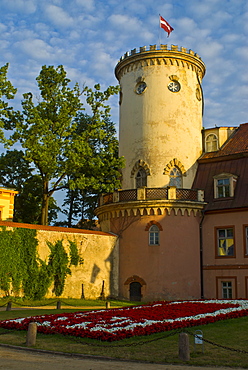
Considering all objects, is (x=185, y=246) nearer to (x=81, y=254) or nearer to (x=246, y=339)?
(x=81, y=254)

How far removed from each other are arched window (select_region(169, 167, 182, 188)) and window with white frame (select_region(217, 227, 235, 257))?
4.51 m

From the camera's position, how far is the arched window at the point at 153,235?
29.3 meters

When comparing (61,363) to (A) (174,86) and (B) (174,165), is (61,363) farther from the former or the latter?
(A) (174,86)

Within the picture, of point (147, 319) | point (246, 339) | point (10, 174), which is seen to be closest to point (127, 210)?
point (10, 174)

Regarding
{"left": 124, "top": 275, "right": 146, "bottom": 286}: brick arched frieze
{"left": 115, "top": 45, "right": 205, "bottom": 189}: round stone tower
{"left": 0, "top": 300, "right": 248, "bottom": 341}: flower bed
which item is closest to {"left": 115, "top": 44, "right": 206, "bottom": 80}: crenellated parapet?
{"left": 115, "top": 45, "right": 205, "bottom": 189}: round stone tower

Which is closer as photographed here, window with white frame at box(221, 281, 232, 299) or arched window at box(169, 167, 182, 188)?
window with white frame at box(221, 281, 232, 299)

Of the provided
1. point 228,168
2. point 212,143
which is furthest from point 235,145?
point 228,168

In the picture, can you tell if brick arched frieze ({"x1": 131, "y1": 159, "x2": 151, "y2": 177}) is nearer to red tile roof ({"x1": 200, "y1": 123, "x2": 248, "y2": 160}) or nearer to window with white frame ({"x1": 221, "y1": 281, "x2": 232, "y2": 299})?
red tile roof ({"x1": 200, "y1": 123, "x2": 248, "y2": 160})

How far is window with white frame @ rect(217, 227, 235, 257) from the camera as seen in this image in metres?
29.2

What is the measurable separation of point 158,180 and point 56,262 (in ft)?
31.8

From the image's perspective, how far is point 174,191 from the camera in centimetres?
2967

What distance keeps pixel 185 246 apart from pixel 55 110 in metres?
13.2

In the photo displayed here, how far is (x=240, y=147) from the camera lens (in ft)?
105

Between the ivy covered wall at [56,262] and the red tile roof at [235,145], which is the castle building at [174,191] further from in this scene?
the ivy covered wall at [56,262]
